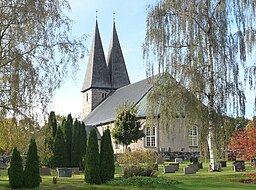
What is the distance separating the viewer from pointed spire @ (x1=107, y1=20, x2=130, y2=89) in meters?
67.6

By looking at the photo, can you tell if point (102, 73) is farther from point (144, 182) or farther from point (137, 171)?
point (144, 182)

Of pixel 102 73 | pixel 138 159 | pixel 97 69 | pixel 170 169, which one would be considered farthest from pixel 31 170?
pixel 102 73

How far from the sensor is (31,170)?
1711 cm

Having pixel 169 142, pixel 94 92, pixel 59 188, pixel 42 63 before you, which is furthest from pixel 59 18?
pixel 94 92

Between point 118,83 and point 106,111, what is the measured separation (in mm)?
9503

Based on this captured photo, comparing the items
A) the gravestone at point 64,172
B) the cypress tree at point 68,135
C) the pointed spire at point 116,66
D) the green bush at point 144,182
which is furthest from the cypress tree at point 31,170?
the pointed spire at point 116,66

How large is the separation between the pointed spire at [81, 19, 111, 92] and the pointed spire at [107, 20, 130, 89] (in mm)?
999

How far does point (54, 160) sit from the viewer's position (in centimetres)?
2912

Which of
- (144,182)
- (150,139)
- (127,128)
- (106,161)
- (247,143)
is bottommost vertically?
(144,182)

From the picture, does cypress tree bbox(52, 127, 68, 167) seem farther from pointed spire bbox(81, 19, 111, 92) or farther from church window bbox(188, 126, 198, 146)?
pointed spire bbox(81, 19, 111, 92)

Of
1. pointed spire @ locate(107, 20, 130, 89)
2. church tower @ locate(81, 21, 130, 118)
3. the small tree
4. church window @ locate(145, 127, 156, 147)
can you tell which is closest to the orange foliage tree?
the small tree

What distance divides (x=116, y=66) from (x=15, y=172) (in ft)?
170

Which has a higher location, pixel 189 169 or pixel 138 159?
pixel 138 159

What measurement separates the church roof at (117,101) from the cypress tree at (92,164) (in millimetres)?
27228
